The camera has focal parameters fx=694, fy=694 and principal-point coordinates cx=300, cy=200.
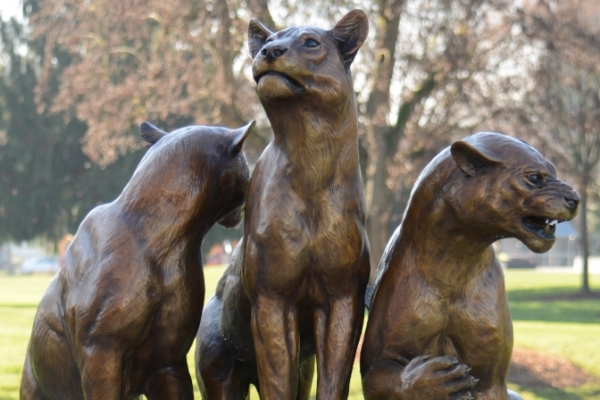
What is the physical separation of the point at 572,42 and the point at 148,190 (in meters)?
11.4

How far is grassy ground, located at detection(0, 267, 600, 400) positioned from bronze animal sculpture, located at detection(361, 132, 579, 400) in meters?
5.50

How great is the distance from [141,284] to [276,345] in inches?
18.0

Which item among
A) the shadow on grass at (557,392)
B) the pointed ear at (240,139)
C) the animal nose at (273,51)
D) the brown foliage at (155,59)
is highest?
the brown foliage at (155,59)

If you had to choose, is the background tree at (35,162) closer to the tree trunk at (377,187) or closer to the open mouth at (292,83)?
the tree trunk at (377,187)

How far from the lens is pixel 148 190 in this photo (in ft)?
7.49

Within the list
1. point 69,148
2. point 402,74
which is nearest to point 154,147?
point 402,74

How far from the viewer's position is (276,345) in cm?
214

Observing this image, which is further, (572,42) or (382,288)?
(572,42)

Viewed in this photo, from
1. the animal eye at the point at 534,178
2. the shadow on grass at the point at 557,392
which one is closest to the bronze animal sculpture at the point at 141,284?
the animal eye at the point at 534,178

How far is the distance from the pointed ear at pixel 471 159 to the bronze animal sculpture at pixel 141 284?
2.37ft

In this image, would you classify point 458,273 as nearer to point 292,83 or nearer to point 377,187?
point 292,83

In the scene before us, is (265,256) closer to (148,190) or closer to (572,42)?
(148,190)

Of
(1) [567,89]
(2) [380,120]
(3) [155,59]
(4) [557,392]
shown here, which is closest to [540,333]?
(4) [557,392]

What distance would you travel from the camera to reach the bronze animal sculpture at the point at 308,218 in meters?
2.09
